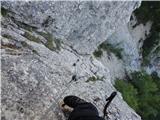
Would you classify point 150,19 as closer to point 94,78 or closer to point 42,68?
point 94,78

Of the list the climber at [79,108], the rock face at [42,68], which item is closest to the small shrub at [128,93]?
the rock face at [42,68]

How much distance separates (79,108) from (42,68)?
0.80 metres

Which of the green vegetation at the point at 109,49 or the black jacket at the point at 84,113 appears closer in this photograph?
the black jacket at the point at 84,113

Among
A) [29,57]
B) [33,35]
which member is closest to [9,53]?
[29,57]

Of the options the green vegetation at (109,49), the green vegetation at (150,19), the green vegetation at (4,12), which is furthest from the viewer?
the green vegetation at (150,19)

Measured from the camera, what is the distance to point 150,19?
1842cm

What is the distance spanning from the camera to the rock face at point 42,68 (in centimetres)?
491

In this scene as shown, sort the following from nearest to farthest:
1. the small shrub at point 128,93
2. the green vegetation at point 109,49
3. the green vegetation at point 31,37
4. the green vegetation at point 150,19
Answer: the green vegetation at point 31,37, the small shrub at point 128,93, the green vegetation at point 109,49, the green vegetation at point 150,19

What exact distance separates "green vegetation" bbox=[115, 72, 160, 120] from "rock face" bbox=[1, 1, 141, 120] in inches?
303

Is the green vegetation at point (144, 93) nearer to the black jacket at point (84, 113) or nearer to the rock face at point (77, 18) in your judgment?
the rock face at point (77, 18)

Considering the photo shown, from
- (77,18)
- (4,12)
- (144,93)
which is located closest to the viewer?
(4,12)

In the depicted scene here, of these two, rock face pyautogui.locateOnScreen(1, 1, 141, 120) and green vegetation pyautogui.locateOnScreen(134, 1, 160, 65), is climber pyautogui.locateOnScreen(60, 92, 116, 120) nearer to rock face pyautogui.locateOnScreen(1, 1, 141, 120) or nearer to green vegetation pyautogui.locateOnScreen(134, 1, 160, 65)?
rock face pyautogui.locateOnScreen(1, 1, 141, 120)

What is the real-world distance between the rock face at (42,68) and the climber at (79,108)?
104 millimetres


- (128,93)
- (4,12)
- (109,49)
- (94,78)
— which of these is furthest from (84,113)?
(109,49)
